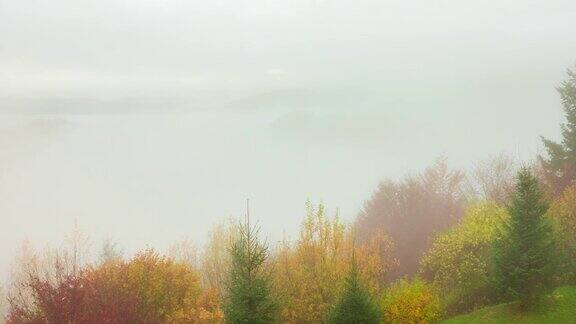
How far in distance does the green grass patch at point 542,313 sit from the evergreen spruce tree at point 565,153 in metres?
16.6

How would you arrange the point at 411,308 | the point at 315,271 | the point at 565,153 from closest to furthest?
the point at 411,308, the point at 315,271, the point at 565,153

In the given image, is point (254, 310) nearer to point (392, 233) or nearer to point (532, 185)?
point (532, 185)

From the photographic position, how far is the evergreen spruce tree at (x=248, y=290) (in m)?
22.8

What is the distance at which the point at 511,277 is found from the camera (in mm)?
27281

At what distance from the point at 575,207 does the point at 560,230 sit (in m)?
2.79

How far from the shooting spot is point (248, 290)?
22.9 m

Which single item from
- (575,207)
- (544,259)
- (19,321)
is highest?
(575,207)

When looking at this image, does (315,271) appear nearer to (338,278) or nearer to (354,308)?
(338,278)

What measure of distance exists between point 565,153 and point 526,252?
2167 cm

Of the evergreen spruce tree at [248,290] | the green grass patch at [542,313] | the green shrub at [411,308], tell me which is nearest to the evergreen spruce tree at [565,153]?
the green grass patch at [542,313]

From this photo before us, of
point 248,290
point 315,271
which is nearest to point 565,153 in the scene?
point 315,271

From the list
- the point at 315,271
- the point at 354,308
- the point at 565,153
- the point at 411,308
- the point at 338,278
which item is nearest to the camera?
the point at 354,308

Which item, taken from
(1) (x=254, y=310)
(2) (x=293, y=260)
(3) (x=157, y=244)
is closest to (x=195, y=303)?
(2) (x=293, y=260)

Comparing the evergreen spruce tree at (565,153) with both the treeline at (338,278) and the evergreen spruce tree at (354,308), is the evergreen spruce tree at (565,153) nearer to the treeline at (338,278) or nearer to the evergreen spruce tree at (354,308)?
the treeline at (338,278)
